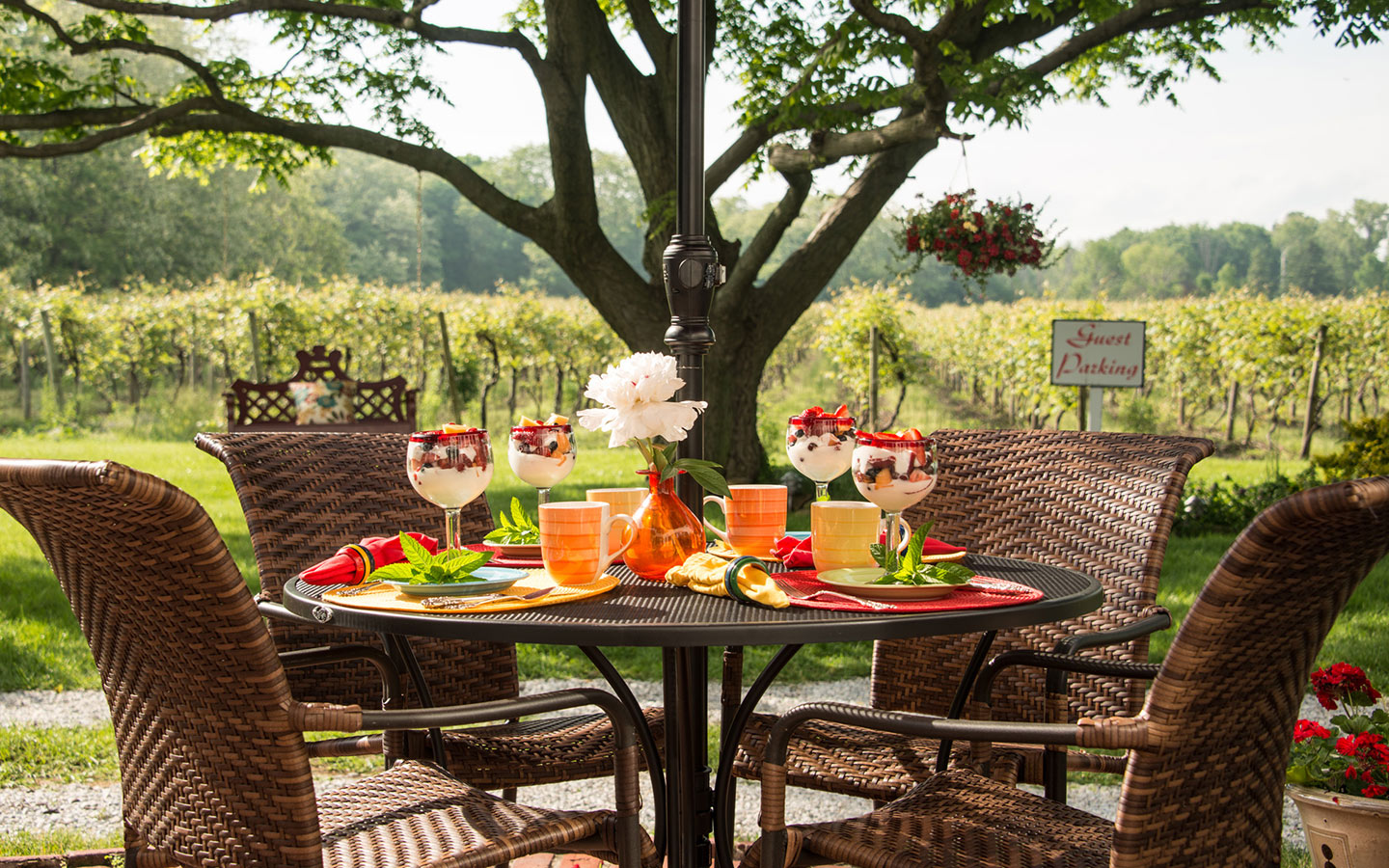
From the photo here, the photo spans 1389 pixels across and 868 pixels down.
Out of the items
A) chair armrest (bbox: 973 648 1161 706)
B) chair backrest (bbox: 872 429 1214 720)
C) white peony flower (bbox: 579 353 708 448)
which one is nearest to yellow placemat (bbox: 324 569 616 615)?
white peony flower (bbox: 579 353 708 448)

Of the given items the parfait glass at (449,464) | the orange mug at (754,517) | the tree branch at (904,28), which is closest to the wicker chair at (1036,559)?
the orange mug at (754,517)

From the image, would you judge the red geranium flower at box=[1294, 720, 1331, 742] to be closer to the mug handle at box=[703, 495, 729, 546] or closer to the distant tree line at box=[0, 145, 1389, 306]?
the mug handle at box=[703, 495, 729, 546]

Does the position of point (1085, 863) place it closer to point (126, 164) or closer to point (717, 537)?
point (717, 537)

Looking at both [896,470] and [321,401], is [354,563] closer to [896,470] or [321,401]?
[896,470]

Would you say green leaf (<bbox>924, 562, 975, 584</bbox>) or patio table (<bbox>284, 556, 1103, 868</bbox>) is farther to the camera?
green leaf (<bbox>924, 562, 975, 584</bbox>)

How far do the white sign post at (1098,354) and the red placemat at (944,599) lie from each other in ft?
11.8

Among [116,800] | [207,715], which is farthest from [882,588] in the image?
[116,800]

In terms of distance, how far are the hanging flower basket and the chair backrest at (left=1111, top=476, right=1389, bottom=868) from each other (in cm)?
414

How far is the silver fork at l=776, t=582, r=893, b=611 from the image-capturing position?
144 centimetres

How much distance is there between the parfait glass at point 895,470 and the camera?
161cm

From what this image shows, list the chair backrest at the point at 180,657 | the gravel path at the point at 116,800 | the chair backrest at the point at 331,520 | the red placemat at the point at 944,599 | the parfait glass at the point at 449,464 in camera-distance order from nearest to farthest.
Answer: the chair backrest at the point at 180,657 → the red placemat at the point at 944,599 → the parfait glass at the point at 449,464 → the chair backrest at the point at 331,520 → the gravel path at the point at 116,800

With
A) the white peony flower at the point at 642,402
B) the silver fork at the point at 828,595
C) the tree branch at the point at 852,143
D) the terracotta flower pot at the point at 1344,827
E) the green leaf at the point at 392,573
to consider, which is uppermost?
the tree branch at the point at 852,143

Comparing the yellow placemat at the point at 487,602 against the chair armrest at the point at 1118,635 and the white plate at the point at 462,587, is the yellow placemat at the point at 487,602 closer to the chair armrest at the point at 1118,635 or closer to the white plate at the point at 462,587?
the white plate at the point at 462,587

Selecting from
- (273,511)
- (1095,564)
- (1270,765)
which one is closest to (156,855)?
(273,511)
